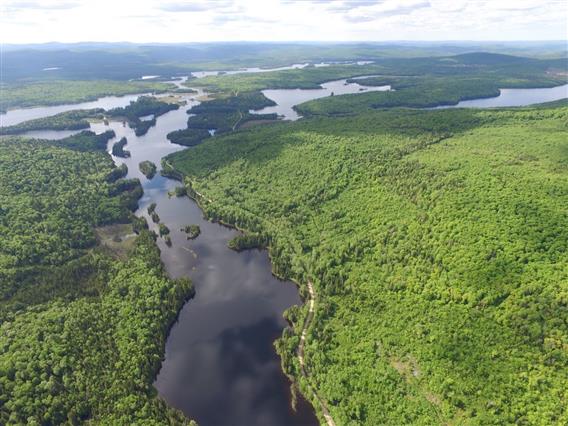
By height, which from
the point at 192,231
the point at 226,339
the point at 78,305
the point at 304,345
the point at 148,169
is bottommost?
the point at 226,339

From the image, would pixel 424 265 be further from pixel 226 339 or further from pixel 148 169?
pixel 148 169

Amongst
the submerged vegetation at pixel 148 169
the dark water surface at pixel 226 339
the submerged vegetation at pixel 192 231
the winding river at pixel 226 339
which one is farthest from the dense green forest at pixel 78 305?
the submerged vegetation at pixel 148 169

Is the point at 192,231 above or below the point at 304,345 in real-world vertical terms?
above

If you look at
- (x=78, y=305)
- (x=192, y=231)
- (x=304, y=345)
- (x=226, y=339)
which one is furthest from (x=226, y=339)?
(x=192, y=231)

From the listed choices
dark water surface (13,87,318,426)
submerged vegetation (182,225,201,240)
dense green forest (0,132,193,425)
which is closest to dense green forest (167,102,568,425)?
dark water surface (13,87,318,426)

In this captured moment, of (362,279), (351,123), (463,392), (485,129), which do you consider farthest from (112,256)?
(485,129)
